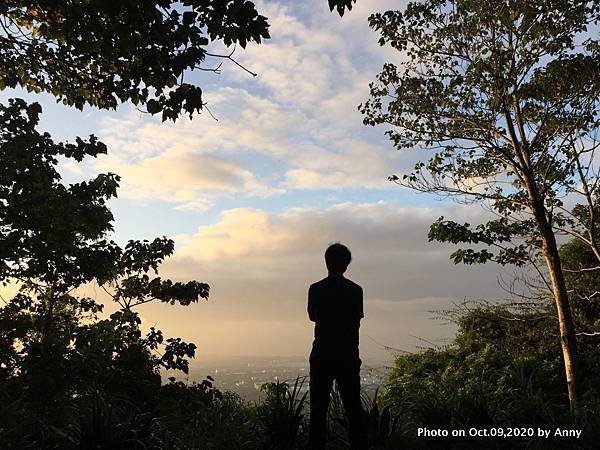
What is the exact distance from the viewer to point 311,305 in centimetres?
518

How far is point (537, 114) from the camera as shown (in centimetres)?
1139

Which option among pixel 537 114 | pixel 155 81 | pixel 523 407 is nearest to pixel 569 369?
pixel 523 407

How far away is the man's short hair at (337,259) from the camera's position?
5297mm

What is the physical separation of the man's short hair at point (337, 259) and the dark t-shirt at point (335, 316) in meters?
0.18

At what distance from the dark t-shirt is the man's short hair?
0.61ft

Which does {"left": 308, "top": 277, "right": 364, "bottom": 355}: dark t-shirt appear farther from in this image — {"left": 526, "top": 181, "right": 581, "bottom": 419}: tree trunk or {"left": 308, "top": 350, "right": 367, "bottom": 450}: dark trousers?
{"left": 526, "top": 181, "right": 581, "bottom": 419}: tree trunk

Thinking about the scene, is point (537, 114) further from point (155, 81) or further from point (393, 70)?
point (155, 81)

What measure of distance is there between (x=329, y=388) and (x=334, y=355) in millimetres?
379

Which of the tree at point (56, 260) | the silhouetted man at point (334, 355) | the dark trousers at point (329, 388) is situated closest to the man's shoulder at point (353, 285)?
the silhouetted man at point (334, 355)

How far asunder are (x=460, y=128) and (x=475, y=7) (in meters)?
2.62

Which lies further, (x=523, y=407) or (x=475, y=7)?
(x=475, y=7)

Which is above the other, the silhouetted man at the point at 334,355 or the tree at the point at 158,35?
the tree at the point at 158,35

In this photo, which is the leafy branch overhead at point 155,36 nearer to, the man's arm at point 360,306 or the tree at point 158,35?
the tree at point 158,35

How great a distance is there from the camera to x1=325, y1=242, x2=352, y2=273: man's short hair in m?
5.30
